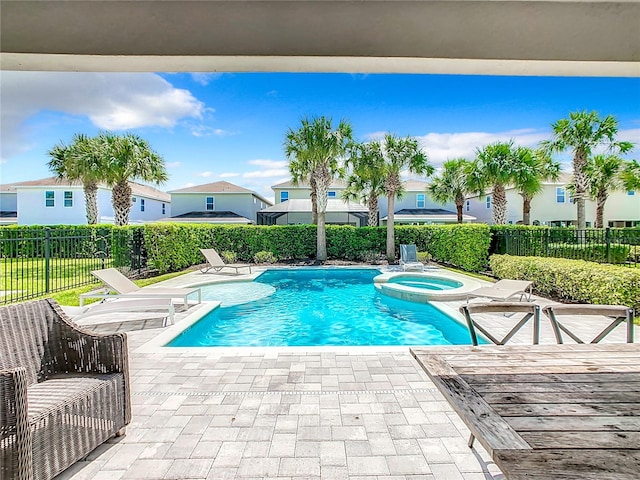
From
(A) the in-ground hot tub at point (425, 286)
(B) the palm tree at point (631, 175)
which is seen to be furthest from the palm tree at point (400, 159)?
(B) the palm tree at point (631, 175)

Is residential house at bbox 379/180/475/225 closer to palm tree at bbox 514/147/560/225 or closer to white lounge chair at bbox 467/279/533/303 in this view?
palm tree at bbox 514/147/560/225

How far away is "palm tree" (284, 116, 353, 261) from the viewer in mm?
17203

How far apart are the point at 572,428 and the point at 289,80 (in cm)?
1325

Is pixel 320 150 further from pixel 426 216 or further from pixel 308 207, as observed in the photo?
pixel 426 216

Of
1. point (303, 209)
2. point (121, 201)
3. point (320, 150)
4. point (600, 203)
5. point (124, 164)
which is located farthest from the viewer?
point (303, 209)

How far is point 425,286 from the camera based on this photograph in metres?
12.6

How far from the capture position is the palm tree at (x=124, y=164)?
16.3 metres

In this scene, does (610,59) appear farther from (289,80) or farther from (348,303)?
(289,80)

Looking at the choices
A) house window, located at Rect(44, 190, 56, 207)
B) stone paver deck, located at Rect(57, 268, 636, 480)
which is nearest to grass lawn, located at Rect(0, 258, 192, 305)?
stone paver deck, located at Rect(57, 268, 636, 480)

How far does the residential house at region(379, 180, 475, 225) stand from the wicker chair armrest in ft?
101

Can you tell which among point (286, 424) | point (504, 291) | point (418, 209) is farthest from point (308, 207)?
point (286, 424)

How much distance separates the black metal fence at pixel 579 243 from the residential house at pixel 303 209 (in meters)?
15.0

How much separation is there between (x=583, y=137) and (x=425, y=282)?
437 inches

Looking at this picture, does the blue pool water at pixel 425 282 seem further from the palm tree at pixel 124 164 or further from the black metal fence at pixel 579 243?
the palm tree at pixel 124 164
